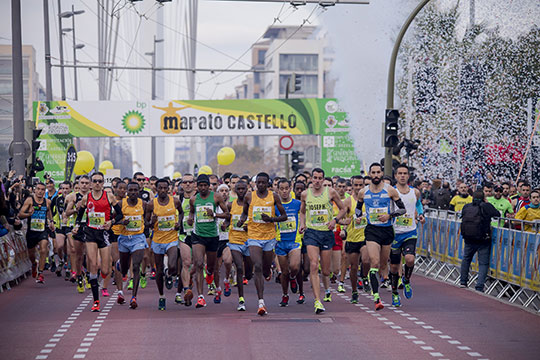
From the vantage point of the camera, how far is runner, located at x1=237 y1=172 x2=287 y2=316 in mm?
14242

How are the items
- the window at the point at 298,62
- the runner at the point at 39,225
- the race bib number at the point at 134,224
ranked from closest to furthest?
the race bib number at the point at 134,224
the runner at the point at 39,225
the window at the point at 298,62

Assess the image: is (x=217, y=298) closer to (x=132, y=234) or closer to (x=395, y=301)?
(x=132, y=234)

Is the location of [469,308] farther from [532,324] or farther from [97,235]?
[97,235]

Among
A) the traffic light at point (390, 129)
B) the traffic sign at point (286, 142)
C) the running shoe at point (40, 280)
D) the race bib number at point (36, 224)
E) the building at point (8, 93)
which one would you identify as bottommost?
the running shoe at point (40, 280)

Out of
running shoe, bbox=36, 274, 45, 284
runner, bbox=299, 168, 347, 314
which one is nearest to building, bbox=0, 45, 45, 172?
running shoe, bbox=36, 274, 45, 284

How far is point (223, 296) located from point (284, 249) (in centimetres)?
259

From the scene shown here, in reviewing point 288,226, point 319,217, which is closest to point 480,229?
point 319,217

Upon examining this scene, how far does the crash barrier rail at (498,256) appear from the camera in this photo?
1531cm

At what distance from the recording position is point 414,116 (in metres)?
45.3

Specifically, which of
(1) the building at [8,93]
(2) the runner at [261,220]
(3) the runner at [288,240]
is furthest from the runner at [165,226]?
(1) the building at [8,93]

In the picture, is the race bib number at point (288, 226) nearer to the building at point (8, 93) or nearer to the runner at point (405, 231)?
the runner at point (405, 231)

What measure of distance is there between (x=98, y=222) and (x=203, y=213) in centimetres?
154

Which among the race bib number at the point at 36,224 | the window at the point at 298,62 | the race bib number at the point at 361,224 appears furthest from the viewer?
the window at the point at 298,62

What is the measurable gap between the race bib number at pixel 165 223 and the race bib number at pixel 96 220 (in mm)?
892
